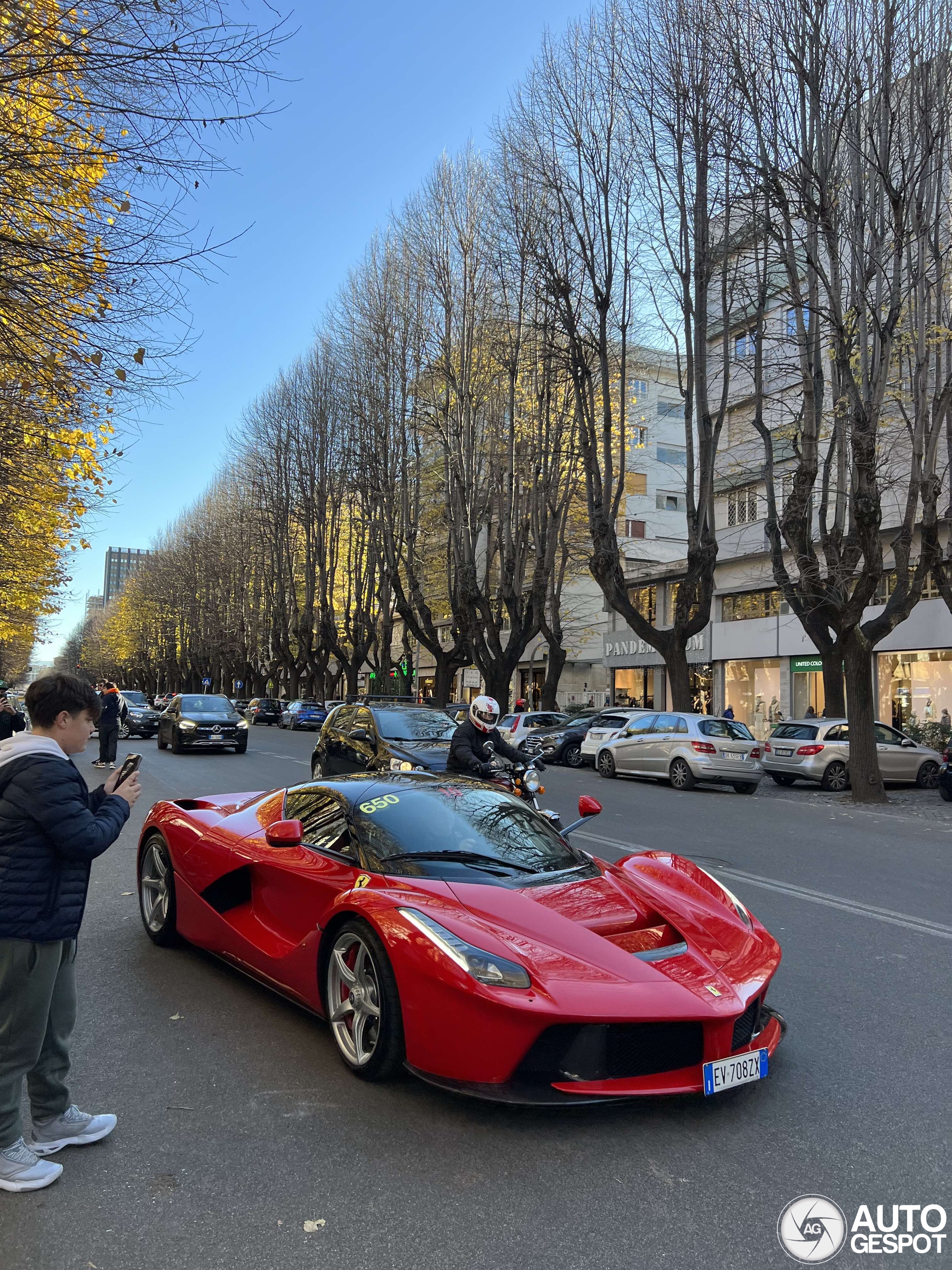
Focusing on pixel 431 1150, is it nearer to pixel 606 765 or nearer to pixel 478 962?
pixel 478 962

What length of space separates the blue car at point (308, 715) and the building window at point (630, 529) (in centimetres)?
1801

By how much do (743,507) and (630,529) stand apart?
14.5 metres

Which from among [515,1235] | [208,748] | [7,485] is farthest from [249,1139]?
[208,748]

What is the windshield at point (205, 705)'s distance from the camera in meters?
26.0

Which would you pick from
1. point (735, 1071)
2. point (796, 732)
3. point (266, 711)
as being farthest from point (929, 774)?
point (266, 711)

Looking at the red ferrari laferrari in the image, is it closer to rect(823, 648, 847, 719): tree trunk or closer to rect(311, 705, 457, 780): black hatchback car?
rect(311, 705, 457, 780): black hatchback car

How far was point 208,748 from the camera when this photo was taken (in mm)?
26547

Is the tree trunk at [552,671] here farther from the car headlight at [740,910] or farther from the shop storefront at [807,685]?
the car headlight at [740,910]

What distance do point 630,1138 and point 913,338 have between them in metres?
18.1

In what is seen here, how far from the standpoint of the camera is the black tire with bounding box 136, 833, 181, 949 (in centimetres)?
577

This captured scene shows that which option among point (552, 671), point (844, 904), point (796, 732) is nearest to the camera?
point (844, 904)

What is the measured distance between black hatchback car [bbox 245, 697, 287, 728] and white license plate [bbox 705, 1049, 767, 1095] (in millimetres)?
52817

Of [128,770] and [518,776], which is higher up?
[128,770]

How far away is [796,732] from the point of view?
66.8ft
